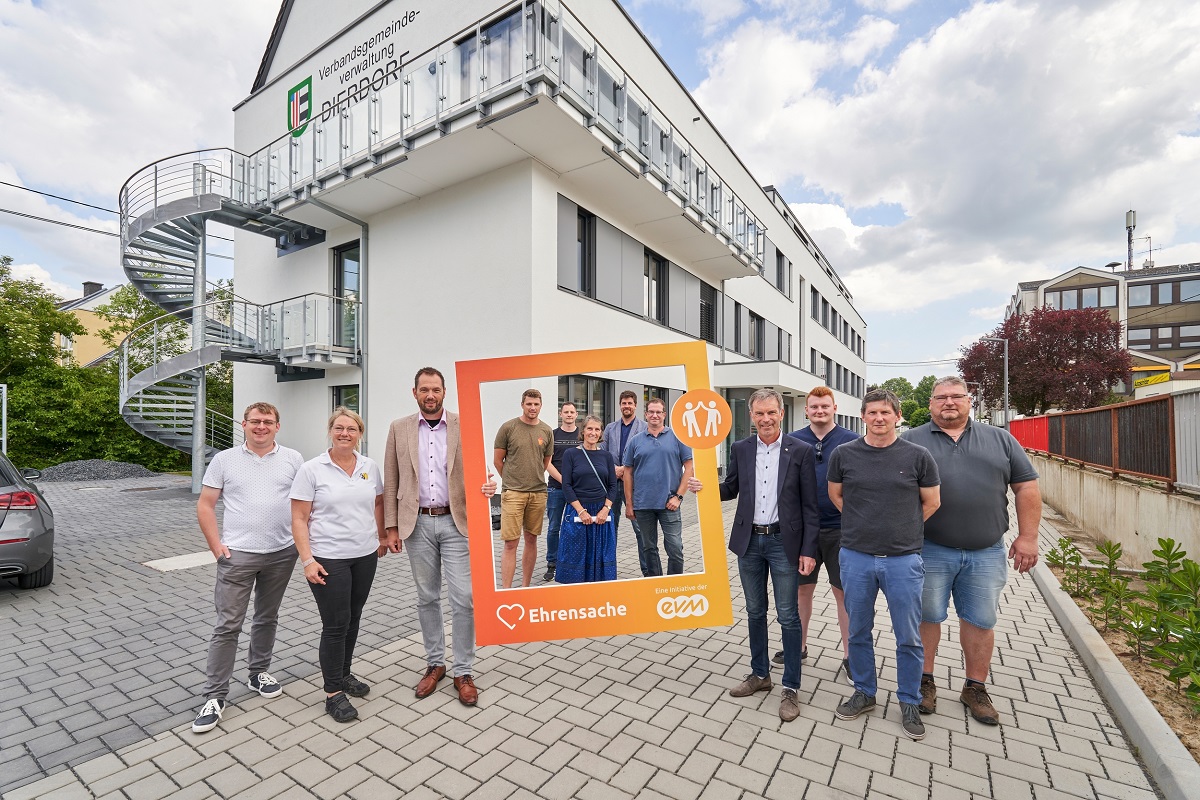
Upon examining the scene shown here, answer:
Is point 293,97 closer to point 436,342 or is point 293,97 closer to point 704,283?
point 436,342

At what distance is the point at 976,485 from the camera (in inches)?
130

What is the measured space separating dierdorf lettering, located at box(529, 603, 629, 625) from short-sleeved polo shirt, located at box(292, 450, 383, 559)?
48.7 inches

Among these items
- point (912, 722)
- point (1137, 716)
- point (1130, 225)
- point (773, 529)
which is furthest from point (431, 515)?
point (1130, 225)

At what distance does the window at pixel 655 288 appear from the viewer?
14328mm

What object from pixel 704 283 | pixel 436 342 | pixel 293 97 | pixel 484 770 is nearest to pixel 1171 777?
pixel 484 770

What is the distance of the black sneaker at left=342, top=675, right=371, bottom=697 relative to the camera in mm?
3664

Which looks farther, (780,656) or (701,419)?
(780,656)

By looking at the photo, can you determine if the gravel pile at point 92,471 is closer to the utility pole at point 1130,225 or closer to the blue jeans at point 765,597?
the blue jeans at point 765,597

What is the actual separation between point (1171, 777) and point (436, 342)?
36.7 ft

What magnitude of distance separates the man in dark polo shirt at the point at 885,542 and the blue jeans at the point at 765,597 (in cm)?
32

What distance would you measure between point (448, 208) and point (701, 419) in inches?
367

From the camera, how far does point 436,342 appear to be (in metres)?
11.5

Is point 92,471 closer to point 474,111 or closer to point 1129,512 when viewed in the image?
point 474,111

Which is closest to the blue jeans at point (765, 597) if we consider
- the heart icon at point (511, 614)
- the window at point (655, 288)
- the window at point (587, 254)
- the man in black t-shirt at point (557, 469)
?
the heart icon at point (511, 614)
